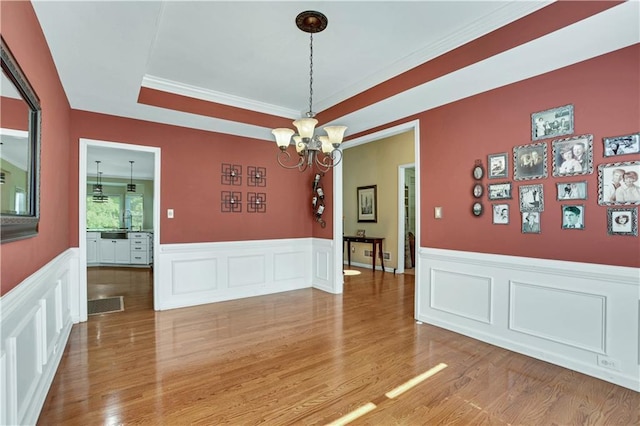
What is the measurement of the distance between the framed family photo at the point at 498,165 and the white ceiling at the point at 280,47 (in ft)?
2.24

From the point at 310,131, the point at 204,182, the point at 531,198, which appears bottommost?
the point at 531,198

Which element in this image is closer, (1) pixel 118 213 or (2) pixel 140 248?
(2) pixel 140 248

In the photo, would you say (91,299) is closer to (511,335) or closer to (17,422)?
(17,422)

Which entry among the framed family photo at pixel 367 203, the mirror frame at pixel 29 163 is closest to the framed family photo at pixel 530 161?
the mirror frame at pixel 29 163

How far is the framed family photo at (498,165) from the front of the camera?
3.05 meters

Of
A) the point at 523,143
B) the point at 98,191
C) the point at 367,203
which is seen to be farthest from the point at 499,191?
the point at 98,191

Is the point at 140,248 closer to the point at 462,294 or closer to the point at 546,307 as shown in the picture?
the point at 462,294

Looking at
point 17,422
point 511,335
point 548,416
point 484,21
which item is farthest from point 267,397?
point 484,21

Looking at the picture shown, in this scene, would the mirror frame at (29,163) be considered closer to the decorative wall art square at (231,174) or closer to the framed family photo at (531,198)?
the decorative wall art square at (231,174)

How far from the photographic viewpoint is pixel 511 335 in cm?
298

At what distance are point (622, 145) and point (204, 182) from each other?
4492mm

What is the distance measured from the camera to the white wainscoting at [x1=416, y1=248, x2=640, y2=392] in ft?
7.79

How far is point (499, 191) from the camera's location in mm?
3098

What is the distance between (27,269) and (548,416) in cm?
329
